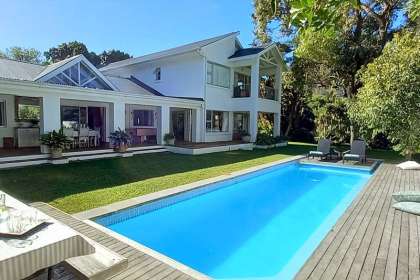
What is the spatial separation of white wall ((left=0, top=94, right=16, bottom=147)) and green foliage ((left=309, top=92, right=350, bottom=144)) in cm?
2168

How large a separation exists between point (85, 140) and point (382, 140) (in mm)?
22402

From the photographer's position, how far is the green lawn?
775 centimetres

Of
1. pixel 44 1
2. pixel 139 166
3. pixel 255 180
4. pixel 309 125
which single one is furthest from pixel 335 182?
pixel 44 1

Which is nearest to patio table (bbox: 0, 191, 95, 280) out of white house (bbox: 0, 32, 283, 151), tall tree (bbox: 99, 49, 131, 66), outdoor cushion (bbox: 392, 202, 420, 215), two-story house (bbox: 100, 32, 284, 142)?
outdoor cushion (bbox: 392, 202, 420, 215)

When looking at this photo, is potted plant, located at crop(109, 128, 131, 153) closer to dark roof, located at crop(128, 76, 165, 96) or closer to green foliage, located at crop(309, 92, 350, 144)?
dark roof, located at crop(128, 76, 165, 96)

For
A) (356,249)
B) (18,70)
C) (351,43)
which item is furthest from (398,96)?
(18,70)

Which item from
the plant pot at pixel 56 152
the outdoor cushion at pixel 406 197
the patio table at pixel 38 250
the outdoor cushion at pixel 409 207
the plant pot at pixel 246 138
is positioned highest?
the plant pot at pixel 246 138

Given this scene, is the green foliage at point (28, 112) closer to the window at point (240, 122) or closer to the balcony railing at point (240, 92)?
the balcony railing at point (240, 92)

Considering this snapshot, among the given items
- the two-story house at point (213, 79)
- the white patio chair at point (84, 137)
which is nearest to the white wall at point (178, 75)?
the two-story house at point (213, 79)

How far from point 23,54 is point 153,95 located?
2004 inches

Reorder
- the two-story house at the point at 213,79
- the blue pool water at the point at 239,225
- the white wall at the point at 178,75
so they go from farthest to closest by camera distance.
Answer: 1. the two-story house at the point at 213,79
2. the white wall at the point at 178,75
3. the blue pool water at the point at 239,225

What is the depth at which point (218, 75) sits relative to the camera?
72.3ft

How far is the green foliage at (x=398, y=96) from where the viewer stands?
13.1m

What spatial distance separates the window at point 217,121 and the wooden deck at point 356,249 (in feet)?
49.8
